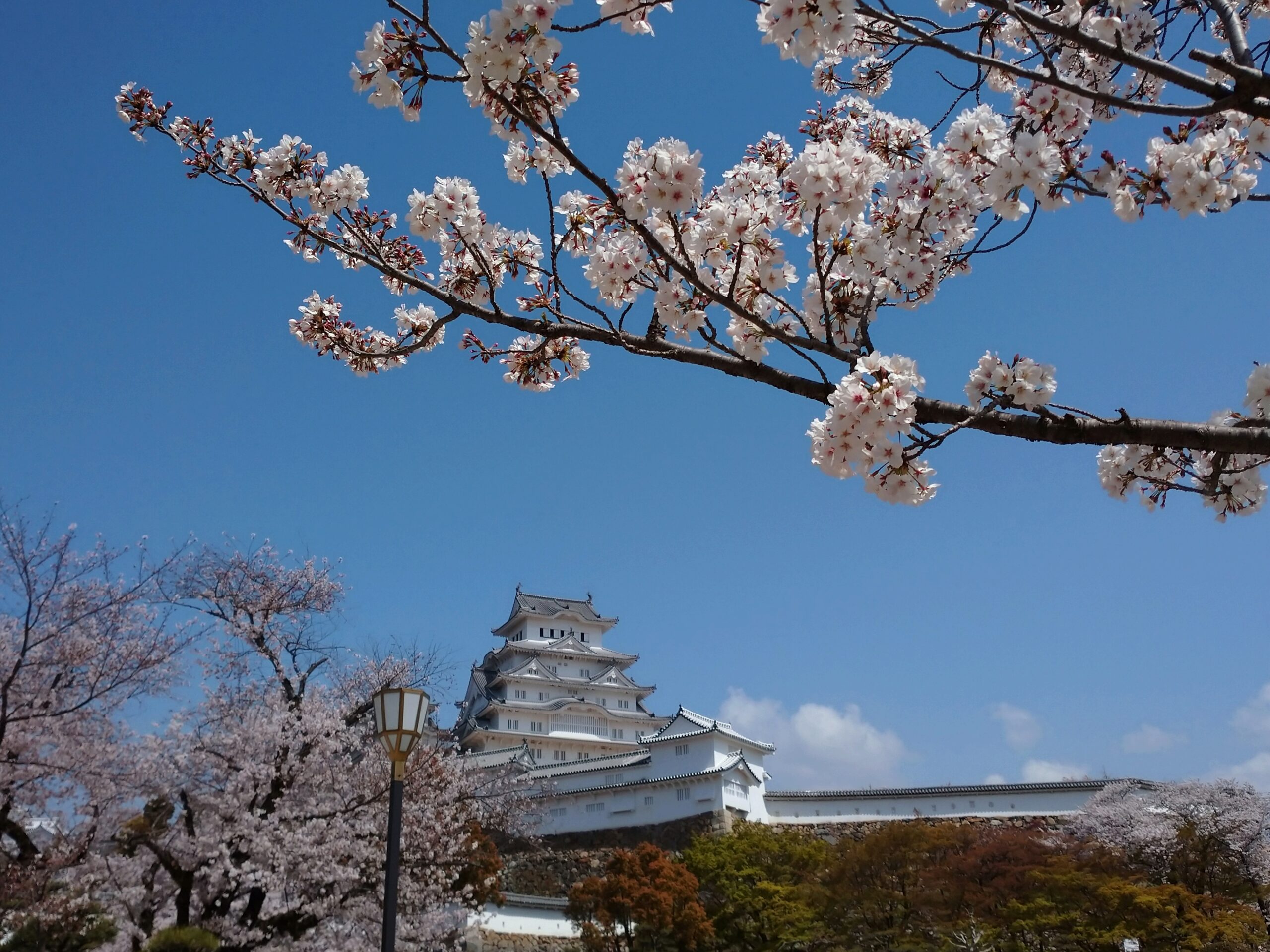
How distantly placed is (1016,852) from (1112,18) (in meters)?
17.9

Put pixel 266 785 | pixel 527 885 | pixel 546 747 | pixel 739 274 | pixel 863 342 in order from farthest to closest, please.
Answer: pixel 546 747
pixel 527 885
pixel 266 785
pixel 739 274
pixel 863 342

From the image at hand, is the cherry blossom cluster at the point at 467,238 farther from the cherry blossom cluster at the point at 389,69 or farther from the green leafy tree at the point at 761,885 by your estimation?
the green leafy tree at the point at 761,885

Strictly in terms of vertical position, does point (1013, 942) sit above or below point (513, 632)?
below

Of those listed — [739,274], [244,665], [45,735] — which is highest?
[739,274]

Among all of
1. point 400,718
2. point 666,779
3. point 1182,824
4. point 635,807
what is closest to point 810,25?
point 400,718

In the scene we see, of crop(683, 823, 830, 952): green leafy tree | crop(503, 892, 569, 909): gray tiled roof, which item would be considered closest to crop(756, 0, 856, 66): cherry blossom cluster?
crop(683, 823, 830, 952): green leafy tree

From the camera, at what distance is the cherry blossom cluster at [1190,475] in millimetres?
3701

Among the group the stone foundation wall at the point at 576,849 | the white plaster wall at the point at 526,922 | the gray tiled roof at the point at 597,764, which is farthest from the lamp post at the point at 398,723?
the gray tiled roof at the point at 597,764

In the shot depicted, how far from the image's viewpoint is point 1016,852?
17672 mm

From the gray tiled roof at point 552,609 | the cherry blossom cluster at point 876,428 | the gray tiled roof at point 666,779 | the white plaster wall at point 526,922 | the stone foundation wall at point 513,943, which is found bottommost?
the stone foundation wall at point 513,943

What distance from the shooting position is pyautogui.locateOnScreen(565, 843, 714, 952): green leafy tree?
1783 cm

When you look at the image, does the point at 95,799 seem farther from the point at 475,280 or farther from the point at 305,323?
the point at 475,280

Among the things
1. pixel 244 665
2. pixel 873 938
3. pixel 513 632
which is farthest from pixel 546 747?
pixel 244 665

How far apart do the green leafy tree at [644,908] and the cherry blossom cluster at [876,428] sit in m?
17.2
